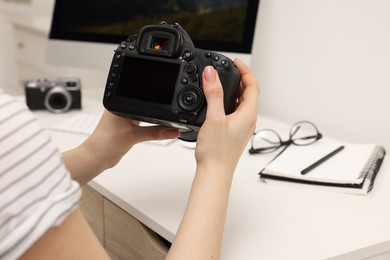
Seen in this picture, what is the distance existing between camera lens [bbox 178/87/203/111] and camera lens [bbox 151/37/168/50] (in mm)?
71

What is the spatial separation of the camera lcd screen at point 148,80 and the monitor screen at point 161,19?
1.64 ft

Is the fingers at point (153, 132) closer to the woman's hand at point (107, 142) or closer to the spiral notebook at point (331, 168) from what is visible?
the woman's hand at point (107, 142)

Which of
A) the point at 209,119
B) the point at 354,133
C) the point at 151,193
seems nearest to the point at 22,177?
the point at 209,119

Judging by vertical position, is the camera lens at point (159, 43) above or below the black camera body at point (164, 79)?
above

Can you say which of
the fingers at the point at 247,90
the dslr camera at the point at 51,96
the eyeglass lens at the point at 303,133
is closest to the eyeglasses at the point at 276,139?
the eyeglass lens at the point at 303,133

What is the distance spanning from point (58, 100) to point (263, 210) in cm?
71

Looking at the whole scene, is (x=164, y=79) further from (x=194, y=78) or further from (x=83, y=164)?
(x=83, y=164)

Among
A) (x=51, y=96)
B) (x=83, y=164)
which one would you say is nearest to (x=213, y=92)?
(x=83, y=164)

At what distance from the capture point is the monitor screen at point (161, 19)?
1.15 metres

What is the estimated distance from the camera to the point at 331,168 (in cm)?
84

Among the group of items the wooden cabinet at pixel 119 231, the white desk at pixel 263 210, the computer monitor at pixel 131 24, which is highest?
the computer monitor at pixel 131 24

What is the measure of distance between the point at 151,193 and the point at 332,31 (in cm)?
61

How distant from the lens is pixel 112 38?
49.3 inches

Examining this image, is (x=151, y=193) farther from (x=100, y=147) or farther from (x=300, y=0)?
(x=300, y=0)
